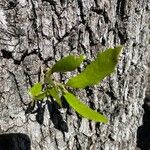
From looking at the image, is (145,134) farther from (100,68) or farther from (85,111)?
(100,68)

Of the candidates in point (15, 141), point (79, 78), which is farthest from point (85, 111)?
point (15, 141)

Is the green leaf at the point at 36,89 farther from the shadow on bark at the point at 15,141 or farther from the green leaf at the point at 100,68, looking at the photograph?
the shadow on bark at the point at 15,141

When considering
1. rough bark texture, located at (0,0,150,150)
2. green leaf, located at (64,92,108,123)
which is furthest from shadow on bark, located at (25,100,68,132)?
green leaf, located at (64,92,108,123)

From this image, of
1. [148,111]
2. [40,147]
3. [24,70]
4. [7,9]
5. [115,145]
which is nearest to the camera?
[7,9]

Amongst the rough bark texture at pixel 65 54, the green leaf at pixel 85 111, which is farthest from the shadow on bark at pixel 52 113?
the green leaf at pixel 85 111

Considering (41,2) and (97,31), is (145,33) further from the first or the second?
(41,2)

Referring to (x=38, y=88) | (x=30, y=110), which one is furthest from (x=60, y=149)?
(x=38, y=88)
